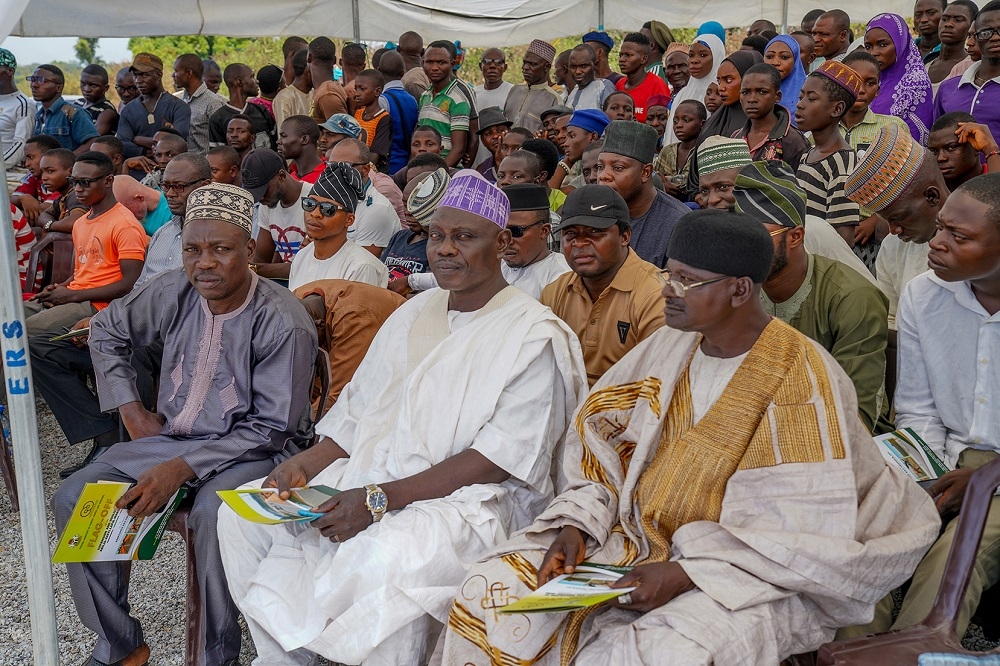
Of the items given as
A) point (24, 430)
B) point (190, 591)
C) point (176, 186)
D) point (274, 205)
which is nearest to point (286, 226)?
point (274, 205)

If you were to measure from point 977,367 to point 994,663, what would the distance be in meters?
1.18

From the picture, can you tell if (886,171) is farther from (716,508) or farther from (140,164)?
(140,164)

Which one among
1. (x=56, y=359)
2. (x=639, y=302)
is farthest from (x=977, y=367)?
(x=56, y=359)

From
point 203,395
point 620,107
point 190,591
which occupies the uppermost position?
point 620,107

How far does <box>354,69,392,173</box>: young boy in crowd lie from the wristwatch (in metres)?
6.02

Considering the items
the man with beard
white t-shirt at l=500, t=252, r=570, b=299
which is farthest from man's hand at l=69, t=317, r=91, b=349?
the man with beard

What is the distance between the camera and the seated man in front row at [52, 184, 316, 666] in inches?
134

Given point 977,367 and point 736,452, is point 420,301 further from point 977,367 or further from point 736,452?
point 977,367

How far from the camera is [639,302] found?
12.3ft

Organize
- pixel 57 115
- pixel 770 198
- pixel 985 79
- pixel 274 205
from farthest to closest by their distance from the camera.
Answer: pixel 57 115 < pixel 274 205 < pixel 985 79 < pixel 770 198

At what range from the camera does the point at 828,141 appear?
5402 millimetres

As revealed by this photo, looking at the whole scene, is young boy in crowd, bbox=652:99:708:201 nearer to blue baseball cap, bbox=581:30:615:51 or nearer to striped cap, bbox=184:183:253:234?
blue baseball cap, bbox=581:30:615:51

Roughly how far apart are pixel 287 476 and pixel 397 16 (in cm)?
921

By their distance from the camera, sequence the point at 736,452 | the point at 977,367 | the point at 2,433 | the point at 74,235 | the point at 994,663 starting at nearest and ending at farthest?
the point at 994,663 < the point at 736,452 < the point at 977,367 < the point at 2,433 < the point at 74,235
